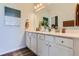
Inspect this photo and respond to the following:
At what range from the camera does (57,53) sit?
1446mm

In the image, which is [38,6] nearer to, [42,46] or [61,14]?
[61,14]

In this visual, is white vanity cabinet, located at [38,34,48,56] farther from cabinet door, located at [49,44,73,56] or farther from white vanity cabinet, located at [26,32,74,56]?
cabinet door, located at [49,44,73,56]

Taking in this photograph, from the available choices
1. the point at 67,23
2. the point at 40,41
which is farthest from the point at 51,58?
the point at 67,23

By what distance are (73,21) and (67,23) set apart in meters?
0.09

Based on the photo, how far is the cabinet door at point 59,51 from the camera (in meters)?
1.28

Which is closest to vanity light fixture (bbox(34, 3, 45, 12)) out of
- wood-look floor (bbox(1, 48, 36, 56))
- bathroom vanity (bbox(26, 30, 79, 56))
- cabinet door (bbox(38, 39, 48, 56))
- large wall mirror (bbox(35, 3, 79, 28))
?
large wall mirror (bbox(35, 3, 79, 28))

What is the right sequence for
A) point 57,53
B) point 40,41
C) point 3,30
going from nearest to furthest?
point 57,53 → point 3,30 → point 40,41

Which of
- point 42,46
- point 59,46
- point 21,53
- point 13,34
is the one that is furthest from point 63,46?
point 13,34

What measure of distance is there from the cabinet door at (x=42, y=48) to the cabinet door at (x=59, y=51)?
93mm

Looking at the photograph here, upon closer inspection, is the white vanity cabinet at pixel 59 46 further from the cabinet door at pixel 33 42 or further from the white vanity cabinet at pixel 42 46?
the cabinet door at pixel 33 42

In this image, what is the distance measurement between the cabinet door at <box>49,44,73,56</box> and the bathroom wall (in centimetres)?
50

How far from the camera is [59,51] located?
141 centimetres

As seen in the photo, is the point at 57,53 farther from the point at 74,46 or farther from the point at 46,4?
the point at 46,4

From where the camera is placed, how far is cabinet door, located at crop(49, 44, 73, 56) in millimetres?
1279
